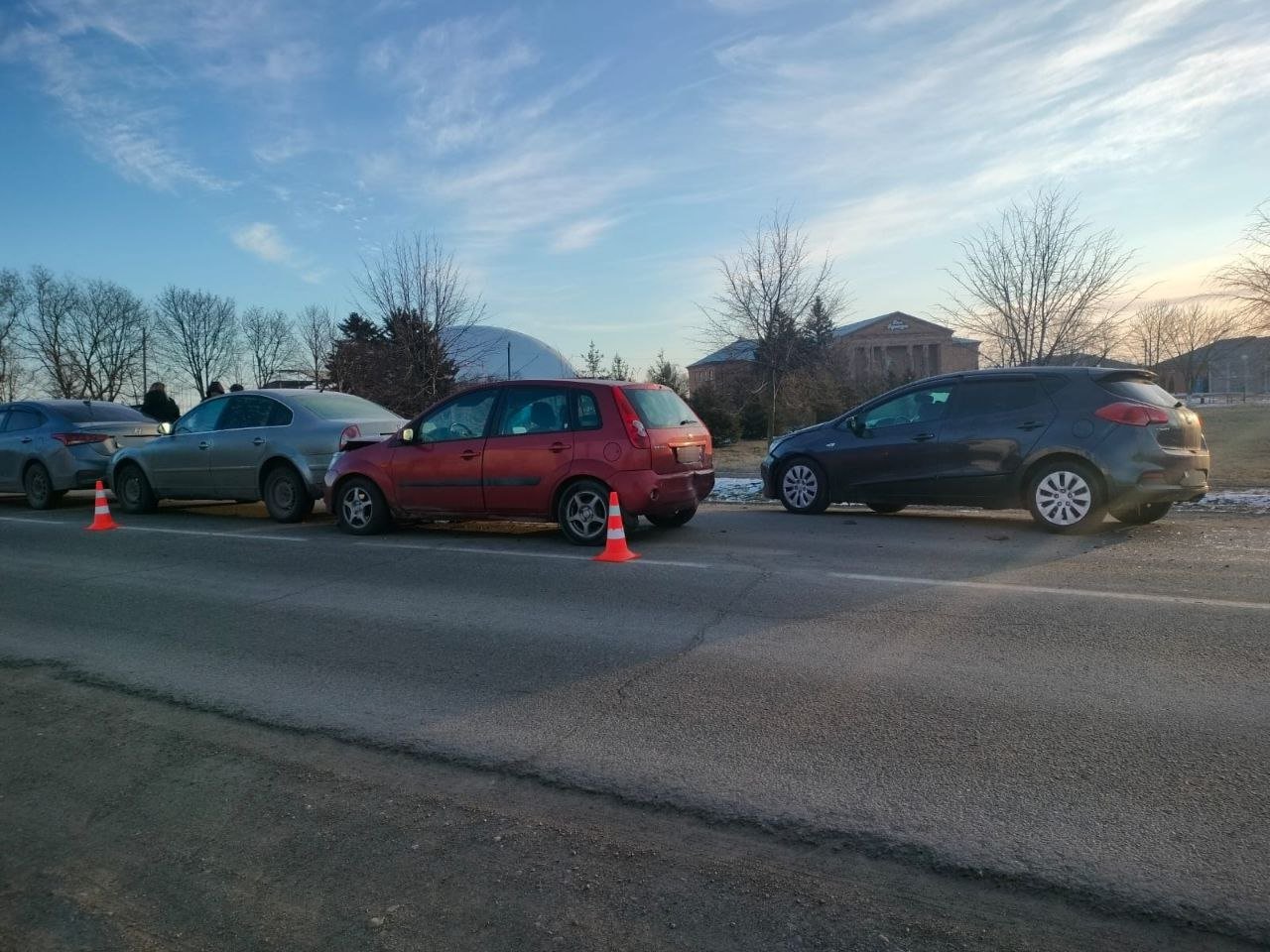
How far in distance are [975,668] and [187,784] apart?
3831 mm

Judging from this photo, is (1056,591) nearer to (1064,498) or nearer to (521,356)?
(1064,498)

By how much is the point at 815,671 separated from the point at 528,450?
189 inches

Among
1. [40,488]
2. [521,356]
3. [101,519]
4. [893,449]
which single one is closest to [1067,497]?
[893,449]

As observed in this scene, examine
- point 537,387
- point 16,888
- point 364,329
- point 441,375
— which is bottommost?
point 16,888

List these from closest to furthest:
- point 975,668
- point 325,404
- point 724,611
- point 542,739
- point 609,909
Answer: point 609,909, point 542,739, point 975,668, point 724,611, point 325,404

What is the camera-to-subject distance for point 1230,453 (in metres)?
18.9

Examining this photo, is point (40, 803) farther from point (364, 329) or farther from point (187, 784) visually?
point (364, 329)

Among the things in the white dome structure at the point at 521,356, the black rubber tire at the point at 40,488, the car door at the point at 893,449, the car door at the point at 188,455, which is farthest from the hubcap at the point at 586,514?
the white dome structure at the point at 521,356

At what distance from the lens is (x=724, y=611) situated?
6.15m

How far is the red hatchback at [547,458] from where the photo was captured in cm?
866

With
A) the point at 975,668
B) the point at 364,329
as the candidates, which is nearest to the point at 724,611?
the point at 975,668

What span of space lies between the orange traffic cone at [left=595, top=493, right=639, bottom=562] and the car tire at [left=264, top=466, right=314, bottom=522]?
4.74 m

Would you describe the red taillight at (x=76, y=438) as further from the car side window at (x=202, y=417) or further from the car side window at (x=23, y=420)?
the car side window at (x=202, y=417)

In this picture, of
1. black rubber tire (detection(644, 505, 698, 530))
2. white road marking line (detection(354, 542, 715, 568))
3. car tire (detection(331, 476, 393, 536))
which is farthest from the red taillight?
black rubber tire (detection(644, 505, 698, 530))
